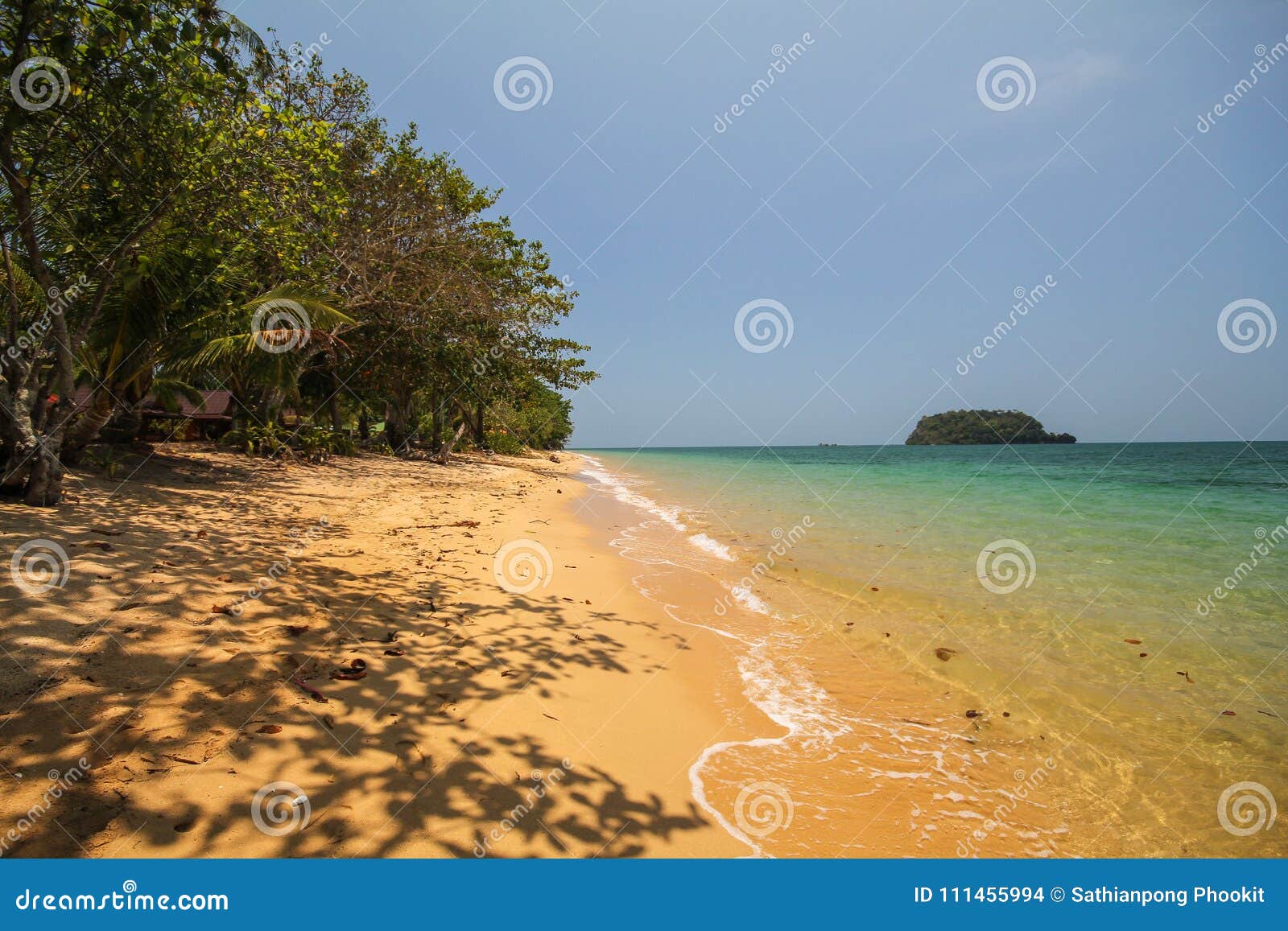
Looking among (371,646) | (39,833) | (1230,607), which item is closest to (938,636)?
(1230,607)

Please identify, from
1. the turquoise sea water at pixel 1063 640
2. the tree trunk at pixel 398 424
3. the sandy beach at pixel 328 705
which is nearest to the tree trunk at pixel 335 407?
the tree trunk at pixel 398 424

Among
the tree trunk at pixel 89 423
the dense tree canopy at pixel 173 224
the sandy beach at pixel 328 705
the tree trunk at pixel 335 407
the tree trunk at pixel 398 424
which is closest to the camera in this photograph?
the sandy beach at pixel 328 705

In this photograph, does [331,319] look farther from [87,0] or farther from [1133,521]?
[1133,521]

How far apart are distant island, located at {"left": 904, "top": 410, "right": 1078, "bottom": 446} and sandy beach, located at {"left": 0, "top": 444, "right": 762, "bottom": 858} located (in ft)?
351

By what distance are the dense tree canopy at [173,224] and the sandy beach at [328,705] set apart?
228cm

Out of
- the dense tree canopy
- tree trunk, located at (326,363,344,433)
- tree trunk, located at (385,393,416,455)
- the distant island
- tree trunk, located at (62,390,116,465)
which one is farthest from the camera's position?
the distant island

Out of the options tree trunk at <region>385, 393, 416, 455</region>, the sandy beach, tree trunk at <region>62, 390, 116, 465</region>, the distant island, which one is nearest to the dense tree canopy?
tree trunk at <region>62, 390, 116, 465</region>

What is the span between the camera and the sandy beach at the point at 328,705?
229 cm

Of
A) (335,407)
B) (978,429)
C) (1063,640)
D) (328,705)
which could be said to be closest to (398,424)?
(335,407)

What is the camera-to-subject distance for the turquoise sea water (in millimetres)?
3270

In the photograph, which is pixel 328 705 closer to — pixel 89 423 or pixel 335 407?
pixel 89 423

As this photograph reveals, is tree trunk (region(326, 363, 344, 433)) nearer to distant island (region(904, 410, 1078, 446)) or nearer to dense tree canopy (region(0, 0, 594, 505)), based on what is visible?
dense tree canopy (region(0, 0, 594, 505))

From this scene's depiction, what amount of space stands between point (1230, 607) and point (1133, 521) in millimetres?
8850

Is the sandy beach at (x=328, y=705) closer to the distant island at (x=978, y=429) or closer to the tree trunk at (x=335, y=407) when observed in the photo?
the tree trunk at (x=335, y=407)
